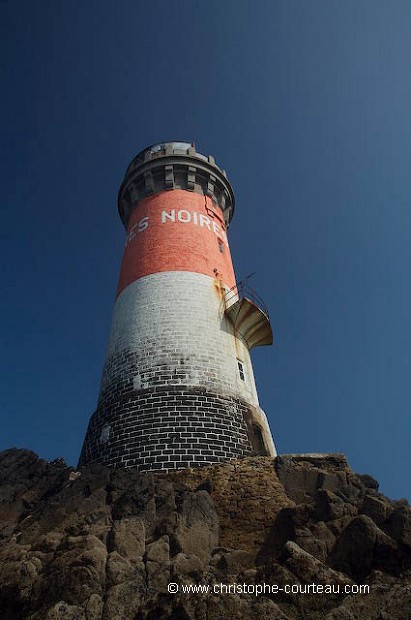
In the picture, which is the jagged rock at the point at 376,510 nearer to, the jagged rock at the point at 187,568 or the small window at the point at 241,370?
the jagged rock at the point at 187,568

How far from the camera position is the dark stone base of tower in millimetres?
12133

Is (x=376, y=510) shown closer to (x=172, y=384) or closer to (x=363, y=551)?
(x=363, y=551)

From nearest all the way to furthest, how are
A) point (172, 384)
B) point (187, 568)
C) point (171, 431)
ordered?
point (187, 568) < point (171, 431) < point (172, 384)

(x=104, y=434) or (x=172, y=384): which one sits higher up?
(x=172, y=384)

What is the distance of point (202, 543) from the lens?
27.6 feet

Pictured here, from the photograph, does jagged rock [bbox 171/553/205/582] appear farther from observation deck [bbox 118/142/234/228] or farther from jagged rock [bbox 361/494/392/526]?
observation deck [bbox 118/142/234/228]

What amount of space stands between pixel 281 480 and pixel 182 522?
3.13m

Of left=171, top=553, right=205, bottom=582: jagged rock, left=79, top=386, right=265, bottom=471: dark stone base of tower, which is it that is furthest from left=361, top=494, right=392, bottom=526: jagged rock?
left=79, top=386, right=265, bottom=471: dark stone base of tower

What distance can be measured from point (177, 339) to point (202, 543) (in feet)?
23.6

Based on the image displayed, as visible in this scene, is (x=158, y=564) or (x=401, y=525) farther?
(x=401, y=525)

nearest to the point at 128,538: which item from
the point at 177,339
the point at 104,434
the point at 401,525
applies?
the point at 401,525

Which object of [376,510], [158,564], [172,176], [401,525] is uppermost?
[172,176]

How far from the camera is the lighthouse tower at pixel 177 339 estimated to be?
1270 centimetres

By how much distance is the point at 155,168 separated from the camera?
802 inches
